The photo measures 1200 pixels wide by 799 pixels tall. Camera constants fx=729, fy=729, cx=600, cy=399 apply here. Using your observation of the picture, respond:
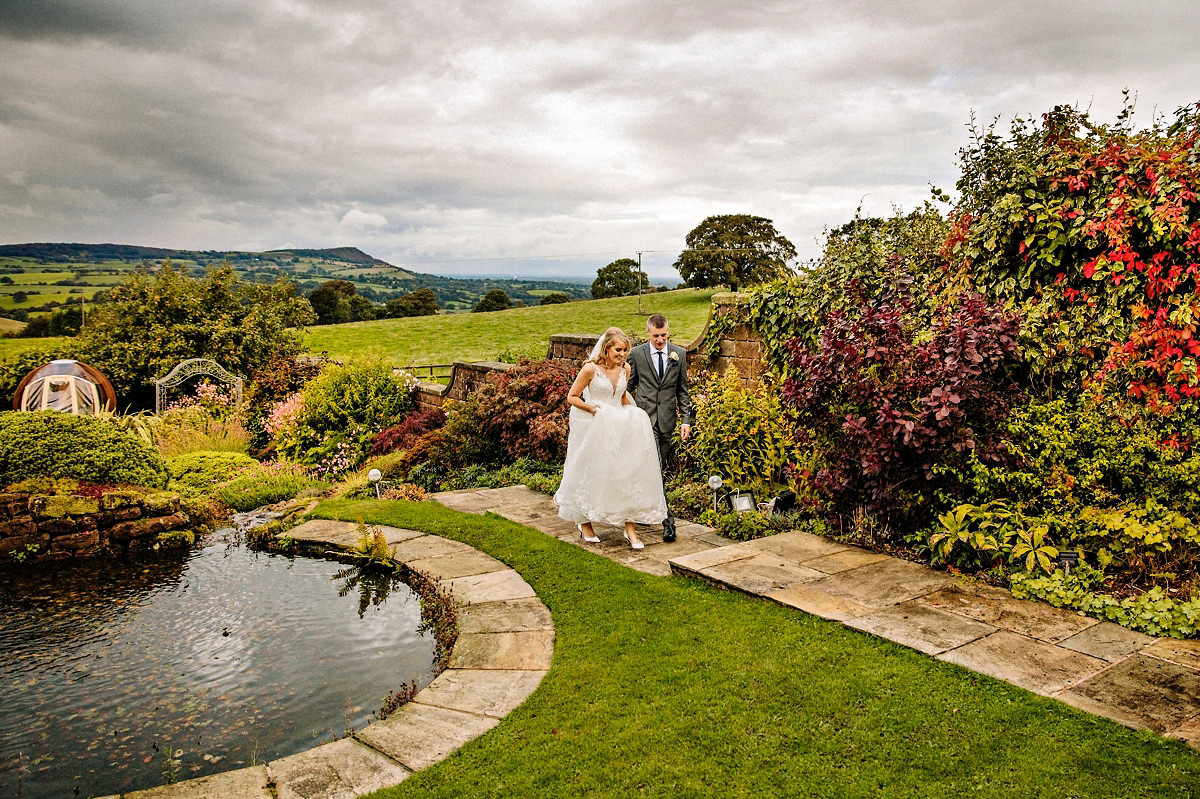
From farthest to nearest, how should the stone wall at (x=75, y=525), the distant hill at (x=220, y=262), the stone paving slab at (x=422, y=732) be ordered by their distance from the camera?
the distant hill at (x=220, y=262) < the stone wall at (x=75, y=525) < the stone paving slab at (x=422, y=732)

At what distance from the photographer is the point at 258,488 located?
9.49 meters

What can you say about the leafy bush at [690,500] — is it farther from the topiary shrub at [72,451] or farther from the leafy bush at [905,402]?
the topiary shrub at [72,451]

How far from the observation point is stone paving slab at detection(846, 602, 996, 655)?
3869 mm

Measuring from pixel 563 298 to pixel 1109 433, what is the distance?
5185 cm

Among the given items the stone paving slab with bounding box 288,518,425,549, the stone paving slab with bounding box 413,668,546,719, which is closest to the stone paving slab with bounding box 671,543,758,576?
the stone paving slab with bounding box 413,668,546,719

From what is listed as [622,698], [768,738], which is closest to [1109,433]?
[768,738]

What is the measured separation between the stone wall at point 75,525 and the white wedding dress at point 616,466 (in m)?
4.24

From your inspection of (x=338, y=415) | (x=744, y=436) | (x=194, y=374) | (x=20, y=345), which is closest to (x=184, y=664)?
(x=744, y=436)

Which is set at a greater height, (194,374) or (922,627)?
(194,374)

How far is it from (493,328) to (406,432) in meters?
27.1

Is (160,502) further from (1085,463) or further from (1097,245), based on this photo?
(1097,245)

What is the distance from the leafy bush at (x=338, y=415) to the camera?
12.6 meters

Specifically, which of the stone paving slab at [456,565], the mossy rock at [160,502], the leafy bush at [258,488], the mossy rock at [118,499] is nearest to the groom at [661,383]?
the stone paving slab at [456,565]

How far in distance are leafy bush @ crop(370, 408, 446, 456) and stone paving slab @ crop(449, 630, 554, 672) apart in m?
7.78
